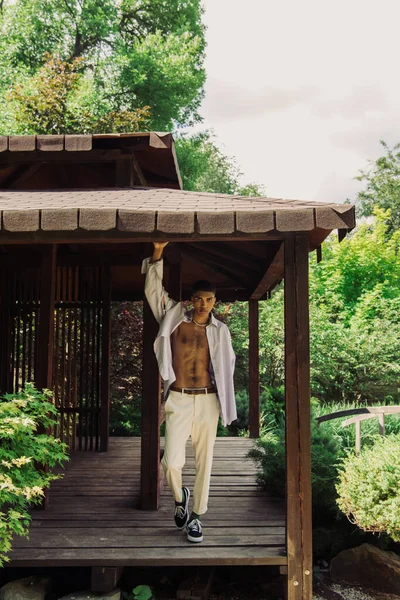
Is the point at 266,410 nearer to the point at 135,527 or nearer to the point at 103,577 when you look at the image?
the point at 135,527

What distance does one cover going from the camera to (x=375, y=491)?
4727 mm


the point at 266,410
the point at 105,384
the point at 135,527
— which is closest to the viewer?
the point at 135,527

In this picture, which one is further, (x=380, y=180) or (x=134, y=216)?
(x=380, y=180)

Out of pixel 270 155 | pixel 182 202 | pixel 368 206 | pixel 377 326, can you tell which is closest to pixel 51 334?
pixel 182 202

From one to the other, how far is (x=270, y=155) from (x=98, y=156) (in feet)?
150

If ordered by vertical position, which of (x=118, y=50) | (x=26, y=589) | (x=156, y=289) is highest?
(x=118, y=50)

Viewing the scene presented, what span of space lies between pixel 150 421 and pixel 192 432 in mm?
769

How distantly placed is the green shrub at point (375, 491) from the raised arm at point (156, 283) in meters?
2.08

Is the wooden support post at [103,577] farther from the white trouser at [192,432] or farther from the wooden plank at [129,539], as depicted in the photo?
the white trouser at [192,432]

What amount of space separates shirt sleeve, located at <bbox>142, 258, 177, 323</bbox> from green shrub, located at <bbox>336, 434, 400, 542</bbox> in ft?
6.79

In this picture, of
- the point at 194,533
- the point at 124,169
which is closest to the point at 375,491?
the point at 194,533

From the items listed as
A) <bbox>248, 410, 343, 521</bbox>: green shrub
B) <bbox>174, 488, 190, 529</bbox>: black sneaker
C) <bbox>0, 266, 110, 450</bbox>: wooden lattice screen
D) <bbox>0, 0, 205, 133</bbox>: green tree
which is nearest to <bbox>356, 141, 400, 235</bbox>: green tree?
<bbox>0, 0, 205, 133</bbox>: green tree

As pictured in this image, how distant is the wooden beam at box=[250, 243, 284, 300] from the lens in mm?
5541

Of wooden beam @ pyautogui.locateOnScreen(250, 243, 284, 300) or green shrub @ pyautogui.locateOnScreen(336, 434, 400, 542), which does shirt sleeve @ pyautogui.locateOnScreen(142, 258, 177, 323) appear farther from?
green shrub @ pyautogui.locateOnScreen(336, 434, 400, 542)
